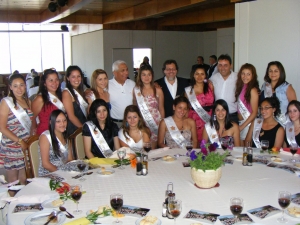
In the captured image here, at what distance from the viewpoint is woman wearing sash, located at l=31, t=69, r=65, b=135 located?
3.44 metres

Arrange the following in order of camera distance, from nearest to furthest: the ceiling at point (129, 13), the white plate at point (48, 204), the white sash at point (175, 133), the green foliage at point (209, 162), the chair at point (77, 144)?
the white plate at point (48, 204) → the green foliage at point (209, 162) → the chair at point (77, 144) → the white sash at point (175, 133) → the ceiling at point (129, 13)

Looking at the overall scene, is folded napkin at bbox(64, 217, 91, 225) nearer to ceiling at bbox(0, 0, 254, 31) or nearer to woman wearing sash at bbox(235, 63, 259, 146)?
woman wearing sash at bbox(235, 63, 259, 146)

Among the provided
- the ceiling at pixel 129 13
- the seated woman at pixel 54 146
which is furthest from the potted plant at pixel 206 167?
the ceiling at pixel 129 13

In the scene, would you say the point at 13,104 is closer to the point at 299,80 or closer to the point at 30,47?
the point at 299,80

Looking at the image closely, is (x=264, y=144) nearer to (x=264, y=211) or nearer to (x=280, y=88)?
(x=264, y=211)

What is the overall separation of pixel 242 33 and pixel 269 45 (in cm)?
49

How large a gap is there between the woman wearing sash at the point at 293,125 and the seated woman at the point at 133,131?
4.06ft

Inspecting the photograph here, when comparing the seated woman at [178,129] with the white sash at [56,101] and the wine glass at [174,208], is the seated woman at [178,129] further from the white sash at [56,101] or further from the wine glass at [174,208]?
the wine glass at [174,208]

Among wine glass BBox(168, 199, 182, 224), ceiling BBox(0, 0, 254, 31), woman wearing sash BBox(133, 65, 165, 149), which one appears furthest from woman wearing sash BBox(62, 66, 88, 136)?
ceiling BBox(0, 0, 254, 31)

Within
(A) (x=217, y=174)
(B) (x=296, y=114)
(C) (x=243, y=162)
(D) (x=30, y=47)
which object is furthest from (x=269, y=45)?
(D) (x=30, y=47)

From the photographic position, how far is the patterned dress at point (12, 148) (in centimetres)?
328

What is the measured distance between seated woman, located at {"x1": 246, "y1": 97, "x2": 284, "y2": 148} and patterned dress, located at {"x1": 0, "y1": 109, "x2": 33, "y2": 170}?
6.93 feet

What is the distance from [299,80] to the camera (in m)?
4.29

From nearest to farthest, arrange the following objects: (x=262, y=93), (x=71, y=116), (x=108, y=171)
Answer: (x=108, y=171) → (x=71, y=116) → (x=262, y=93)
